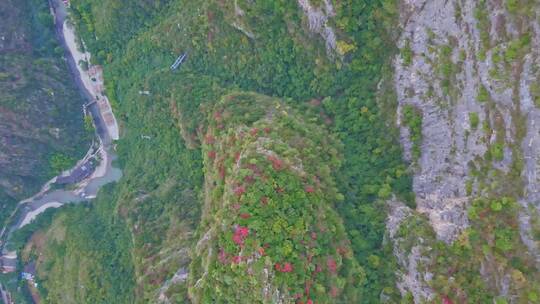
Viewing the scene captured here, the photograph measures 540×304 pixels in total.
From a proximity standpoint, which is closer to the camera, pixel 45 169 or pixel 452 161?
pixel 452 161

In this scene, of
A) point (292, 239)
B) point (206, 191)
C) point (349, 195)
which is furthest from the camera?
point (206, 191)

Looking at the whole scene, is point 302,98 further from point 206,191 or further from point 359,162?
Answer: point 206,191

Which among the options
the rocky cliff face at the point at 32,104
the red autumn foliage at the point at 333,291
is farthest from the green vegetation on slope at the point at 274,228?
the rocky cliff face at the point at 32,104

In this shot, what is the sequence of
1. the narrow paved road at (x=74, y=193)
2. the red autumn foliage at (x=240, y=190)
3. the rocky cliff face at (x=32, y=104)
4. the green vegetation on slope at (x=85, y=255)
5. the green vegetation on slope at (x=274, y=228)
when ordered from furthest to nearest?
the narrow paved road at (x=74, y=193) → the rocky cliff face at (x=32, y=104) → the green vegetation on slope at (x=85, y=255) → the red autumn foliage at (x=240, y=190) → the green vegetation on slope at (x=274, y=228)

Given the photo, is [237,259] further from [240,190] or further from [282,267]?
[240,190]

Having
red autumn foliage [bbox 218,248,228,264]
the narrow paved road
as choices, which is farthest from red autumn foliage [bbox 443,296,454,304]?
the narrow paved road

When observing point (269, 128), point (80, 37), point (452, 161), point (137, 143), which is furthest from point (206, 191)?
point (80, 37)

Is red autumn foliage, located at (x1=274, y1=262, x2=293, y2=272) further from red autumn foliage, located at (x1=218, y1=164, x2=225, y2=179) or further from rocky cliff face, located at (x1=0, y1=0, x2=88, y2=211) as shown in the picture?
rocky cliff face, located at (x1=0, y1=0, x2=88, y2=211)

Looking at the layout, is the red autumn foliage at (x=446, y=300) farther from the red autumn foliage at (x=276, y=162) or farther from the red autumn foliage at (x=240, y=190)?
the red autumn foliage at (x=240, y=190)
